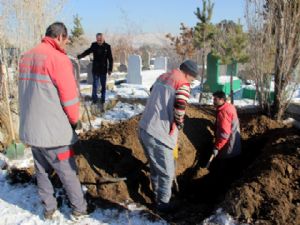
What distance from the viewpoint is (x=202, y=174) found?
516cm

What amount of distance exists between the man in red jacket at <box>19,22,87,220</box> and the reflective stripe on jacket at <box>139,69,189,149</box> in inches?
32.4

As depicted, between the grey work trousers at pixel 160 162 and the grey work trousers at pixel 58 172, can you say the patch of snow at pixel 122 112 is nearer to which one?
the grey work trousers at pixel 160 162

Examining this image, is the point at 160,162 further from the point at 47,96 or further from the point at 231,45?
the point at 231,45

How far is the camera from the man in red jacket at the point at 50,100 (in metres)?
3.17

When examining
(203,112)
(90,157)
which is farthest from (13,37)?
(203,112)

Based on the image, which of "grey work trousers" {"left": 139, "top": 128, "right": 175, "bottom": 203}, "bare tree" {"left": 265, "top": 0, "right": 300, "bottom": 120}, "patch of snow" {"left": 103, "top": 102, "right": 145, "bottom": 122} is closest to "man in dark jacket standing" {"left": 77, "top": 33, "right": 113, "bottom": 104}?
"patch of snow" {"left": 103, "top": 102, "right": 145, "bottom": 122}

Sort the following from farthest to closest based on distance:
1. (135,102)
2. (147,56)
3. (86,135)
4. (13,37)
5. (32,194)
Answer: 1. (147,56)
2. (135,102)
3. (13,37)
4. (86,135)
5. (32,194)

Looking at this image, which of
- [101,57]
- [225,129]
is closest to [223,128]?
[225,129]

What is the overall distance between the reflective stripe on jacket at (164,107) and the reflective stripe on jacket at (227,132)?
1.51m

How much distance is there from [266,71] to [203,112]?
1556 millimetres

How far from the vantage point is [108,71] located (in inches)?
321

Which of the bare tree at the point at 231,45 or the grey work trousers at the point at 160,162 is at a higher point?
the bare tree at the point at 231,45

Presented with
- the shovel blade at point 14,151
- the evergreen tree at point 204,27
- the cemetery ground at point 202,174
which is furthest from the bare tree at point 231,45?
the shovel blade at point 14,151

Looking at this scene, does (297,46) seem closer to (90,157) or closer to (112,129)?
(112,129)
